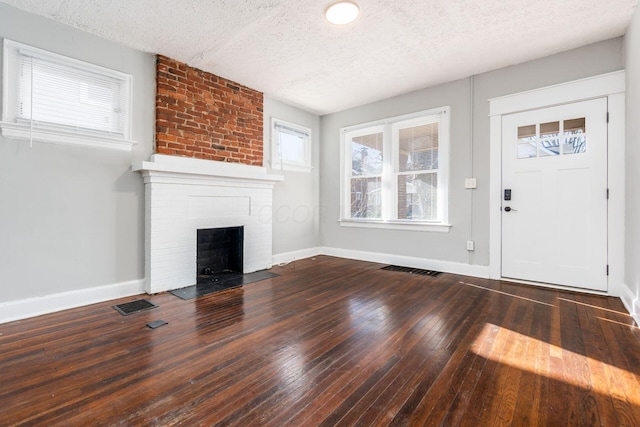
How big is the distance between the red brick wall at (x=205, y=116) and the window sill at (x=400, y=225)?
6.44 feet

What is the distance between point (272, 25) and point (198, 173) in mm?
1784

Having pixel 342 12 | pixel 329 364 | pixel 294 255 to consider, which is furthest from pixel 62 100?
pixel 294 255

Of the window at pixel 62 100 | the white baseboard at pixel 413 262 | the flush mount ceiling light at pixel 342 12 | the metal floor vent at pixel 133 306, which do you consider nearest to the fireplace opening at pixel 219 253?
the metal floor vent at pixel 133 306

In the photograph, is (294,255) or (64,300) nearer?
(64,300)

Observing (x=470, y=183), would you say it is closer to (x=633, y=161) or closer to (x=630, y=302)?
(x=633, y=161)

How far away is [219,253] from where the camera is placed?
4.11 meters

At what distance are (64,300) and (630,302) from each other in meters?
5.17

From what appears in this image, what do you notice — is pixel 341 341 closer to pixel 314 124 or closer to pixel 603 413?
pixel 603 413

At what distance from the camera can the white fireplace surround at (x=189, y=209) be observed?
319cm

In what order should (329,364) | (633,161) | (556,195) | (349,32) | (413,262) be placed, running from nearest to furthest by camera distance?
(329,364) < (633,161) < (349,32) < (556,195) < (413,262)

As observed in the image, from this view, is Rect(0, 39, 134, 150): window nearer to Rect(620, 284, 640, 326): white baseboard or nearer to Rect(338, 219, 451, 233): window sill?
Rect(338, 219, 451, 233): window sill

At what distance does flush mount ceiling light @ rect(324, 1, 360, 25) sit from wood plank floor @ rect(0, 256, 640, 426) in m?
2.66

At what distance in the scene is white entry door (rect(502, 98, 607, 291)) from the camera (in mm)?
3105

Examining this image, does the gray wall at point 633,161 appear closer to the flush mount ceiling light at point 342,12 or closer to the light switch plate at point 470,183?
the light switch plate at point 470,183
